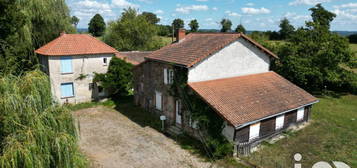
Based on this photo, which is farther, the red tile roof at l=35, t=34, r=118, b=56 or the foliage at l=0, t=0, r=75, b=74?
the red tile roof at l=35, t=34, r=118, b=56

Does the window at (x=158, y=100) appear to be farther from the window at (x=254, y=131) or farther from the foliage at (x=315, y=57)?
the foliage at (x=315, y=57)

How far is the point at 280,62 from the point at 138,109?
1740 centimetres

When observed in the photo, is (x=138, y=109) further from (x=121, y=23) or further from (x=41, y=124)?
(x=121, y=23)

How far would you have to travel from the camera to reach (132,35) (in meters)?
45.8

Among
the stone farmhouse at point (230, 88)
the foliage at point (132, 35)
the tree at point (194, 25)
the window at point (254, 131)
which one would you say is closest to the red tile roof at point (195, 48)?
the stone farmhouse at point (230, 88)

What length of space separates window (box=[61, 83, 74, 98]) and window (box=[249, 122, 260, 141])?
688 inches

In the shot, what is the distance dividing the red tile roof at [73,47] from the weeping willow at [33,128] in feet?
48.9

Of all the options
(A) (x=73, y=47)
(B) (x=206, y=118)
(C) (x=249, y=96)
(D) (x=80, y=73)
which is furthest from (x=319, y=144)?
(A) (x=73, y=47)

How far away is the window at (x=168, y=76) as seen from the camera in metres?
17.7

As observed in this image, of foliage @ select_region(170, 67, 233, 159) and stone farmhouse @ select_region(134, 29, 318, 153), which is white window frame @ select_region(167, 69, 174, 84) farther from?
foliage @ select_region(170, 67, 233, 159)

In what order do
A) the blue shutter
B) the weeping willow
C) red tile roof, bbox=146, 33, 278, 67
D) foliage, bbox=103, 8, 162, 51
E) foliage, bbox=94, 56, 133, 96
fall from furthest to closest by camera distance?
foliage, bbox=103, 8, 162, 51
foliage, bbox=94, 56, 133, 96
the blue shutter
red tile roof, bbox=146, 33, 278, 67
the weeping willow

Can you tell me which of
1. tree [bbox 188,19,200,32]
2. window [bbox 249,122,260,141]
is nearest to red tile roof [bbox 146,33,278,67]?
window [bbox 249,122,260,141]

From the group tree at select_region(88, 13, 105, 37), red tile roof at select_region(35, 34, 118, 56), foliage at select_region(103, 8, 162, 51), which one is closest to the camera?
red tile roof at select_region(35, 34, 118, 56)

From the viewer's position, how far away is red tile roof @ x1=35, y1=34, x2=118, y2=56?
2225cm
